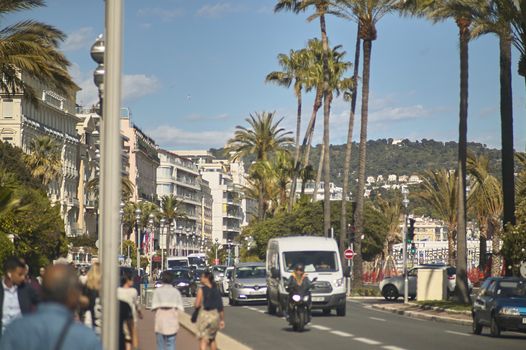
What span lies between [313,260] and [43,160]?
60.9 meters

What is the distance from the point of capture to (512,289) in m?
32.2

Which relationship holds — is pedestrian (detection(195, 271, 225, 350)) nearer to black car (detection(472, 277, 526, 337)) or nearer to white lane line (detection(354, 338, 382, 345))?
white lane line (detection(354, 338, 382, 345))

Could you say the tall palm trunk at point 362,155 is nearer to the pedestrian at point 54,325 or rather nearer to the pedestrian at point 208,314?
the pedestrian at point 208,314

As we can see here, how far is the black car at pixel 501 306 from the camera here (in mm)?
30703

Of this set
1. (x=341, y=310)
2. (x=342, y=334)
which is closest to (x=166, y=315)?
(x=342, y=334)

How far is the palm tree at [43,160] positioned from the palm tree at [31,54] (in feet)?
217

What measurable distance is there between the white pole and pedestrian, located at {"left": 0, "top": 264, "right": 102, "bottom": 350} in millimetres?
3193

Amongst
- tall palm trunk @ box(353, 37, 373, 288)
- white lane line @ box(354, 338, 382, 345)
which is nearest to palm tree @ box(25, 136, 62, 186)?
tall palm trunk @ box(353, 37, 373, 288)

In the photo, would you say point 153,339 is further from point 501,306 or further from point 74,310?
point 74,310

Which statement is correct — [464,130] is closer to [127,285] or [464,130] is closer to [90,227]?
[127,285]

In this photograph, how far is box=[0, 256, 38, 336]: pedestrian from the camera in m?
15.1

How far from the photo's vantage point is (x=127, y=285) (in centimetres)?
1833

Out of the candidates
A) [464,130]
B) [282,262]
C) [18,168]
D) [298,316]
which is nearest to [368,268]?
[18,168]

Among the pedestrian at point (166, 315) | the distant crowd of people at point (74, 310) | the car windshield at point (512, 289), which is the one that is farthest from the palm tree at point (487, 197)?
the pedestrian at point (166, 315)
